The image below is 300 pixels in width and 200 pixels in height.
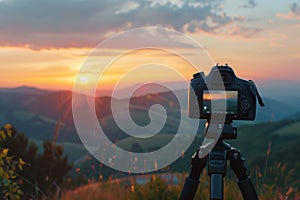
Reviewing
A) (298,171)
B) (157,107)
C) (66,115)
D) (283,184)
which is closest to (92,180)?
(66,115)

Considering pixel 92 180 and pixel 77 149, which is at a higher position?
pixel 92 180

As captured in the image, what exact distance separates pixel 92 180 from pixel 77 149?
144 meters

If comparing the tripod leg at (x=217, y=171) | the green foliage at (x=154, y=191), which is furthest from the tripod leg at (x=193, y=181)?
the green foliage at (x=154, y=191)

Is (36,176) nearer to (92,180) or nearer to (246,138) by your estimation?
(92,180)

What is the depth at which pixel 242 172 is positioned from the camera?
13.7 feet

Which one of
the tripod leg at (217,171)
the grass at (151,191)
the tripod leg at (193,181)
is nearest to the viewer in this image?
the tripod leg at (217,171)

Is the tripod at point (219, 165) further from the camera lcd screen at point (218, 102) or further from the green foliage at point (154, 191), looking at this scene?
the green foliage at point (154, 191)

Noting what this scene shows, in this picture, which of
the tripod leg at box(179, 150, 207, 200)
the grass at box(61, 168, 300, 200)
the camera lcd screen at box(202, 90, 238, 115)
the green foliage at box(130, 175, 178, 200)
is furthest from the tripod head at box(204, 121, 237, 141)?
the green foliage at box(130, 175, 178, 200)

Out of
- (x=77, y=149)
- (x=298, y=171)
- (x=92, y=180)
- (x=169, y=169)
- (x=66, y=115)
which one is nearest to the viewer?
(x=66, y=115)

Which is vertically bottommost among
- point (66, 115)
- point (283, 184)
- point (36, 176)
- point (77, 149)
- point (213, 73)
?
point (77, 149)

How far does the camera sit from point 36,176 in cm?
2547

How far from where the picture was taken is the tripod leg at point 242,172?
4.15 meters

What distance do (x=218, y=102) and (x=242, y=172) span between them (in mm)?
764

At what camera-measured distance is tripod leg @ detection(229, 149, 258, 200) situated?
415 cm
